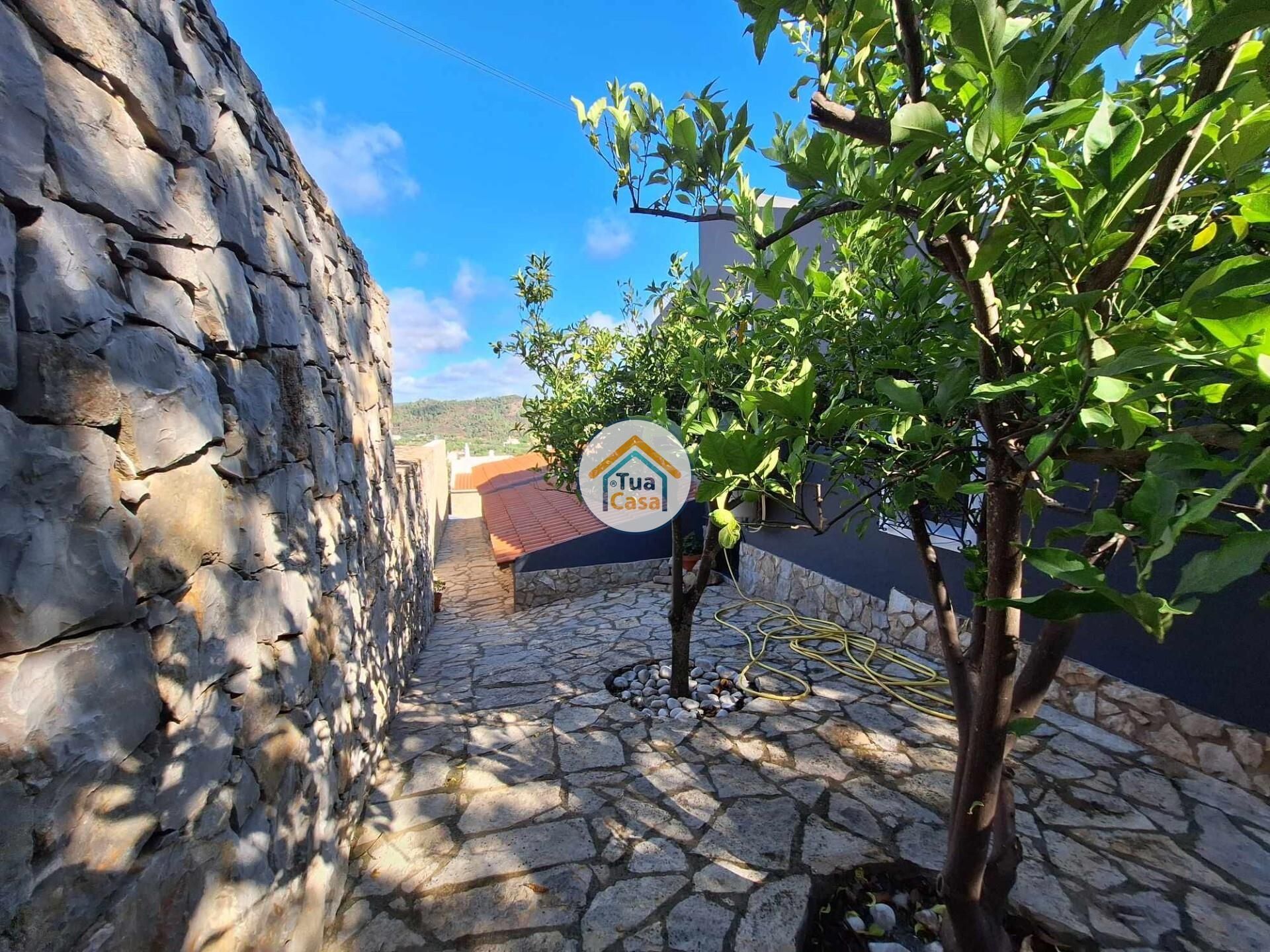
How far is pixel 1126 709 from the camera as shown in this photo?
3143 mm

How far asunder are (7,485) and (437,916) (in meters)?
2.01

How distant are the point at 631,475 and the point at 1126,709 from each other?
379 cm

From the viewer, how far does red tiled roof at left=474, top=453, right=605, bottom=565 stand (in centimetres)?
707

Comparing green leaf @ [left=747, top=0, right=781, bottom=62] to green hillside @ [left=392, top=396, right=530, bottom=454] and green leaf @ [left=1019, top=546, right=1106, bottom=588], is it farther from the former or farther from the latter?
green hillside @ [left=392, top=396, right=530, bottom=454]

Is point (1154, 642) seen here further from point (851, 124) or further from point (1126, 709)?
point (851, 124)

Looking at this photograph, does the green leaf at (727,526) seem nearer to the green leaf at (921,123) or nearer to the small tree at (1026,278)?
the small tree at (1026,278)

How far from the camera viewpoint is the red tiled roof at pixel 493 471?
14938mm

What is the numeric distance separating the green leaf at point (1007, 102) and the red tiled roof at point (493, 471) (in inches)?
520

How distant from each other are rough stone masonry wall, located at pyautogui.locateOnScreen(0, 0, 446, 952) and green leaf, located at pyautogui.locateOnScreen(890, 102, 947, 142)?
144cm

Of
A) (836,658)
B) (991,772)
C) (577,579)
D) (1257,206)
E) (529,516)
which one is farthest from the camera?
(529,516)

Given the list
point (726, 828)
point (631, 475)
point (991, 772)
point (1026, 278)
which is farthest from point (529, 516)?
point (1026, 278)

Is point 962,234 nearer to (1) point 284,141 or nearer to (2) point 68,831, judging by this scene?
(2) point 68,831

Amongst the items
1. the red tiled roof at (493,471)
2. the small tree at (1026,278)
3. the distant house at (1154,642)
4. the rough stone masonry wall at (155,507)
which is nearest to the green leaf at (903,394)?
the small tree at (1026,278)

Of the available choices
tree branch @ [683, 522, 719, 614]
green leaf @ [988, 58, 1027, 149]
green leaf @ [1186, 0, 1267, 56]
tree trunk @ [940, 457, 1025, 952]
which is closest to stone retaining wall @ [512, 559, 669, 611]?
tree branch @ [683, 522, 719, 614]
